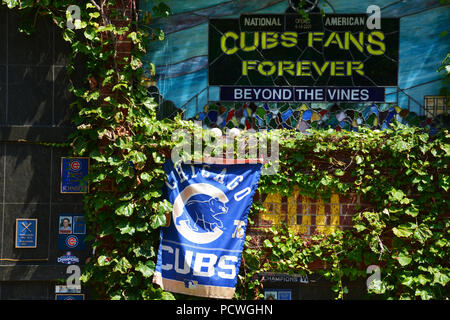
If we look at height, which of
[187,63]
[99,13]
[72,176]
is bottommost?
[72,176]

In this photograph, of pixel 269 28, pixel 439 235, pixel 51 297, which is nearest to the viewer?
pixel 439 235

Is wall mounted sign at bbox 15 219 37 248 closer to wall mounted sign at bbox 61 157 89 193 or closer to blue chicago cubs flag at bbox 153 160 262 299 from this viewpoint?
wall mounted sign at bbox 61 157 89 193

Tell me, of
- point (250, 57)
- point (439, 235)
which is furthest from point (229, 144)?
point (439, 235)

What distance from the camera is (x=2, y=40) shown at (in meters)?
5.56

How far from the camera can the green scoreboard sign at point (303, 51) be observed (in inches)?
228

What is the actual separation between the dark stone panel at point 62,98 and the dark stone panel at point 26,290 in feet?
6.48

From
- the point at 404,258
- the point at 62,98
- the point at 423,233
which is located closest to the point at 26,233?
the point at 62,98

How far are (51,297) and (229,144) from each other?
9.34 ft

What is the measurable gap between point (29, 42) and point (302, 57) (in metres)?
3.43

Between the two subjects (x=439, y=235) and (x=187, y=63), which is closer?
(x=439, y=235)

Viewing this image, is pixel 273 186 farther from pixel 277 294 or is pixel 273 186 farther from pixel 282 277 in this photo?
pixel 277 294

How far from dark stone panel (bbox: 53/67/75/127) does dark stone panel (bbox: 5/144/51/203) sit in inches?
15.9

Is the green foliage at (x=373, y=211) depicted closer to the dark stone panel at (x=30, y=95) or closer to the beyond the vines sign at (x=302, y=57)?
the beyond the vines sign at (x=302, y=57)

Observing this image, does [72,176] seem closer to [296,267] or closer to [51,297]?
[51,297]
